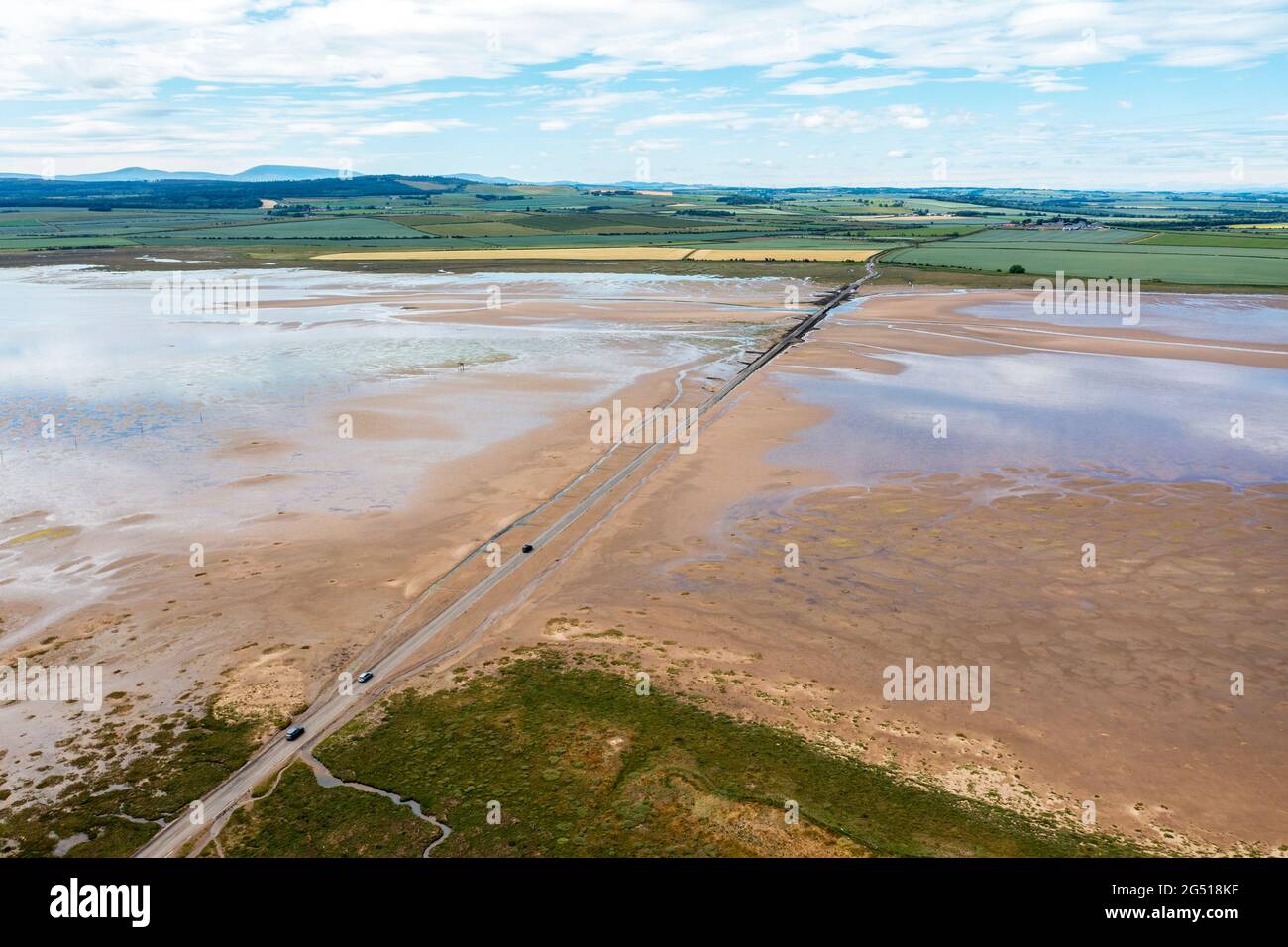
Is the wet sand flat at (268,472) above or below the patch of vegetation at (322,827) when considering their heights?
above

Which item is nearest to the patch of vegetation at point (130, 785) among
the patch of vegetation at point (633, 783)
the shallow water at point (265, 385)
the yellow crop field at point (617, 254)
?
the patch of vegetation at point (633, 783)

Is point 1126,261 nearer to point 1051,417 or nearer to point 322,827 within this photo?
point 1051,417

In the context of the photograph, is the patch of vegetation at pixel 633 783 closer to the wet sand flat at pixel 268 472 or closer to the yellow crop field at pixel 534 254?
the wet sand flat at pixel 268 472

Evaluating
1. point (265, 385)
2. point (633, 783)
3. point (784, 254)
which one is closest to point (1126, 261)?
point (784, 254)

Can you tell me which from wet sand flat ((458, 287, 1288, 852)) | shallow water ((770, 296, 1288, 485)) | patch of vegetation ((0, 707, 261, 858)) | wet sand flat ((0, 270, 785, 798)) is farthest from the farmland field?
patch of vegetation ((0, 707, 261, 858))

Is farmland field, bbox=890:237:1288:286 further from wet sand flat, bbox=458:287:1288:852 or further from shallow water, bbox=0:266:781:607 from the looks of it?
wet sand flat, bbox=458:287:1288:852

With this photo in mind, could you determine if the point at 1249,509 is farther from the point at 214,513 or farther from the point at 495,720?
the point at 214,513
